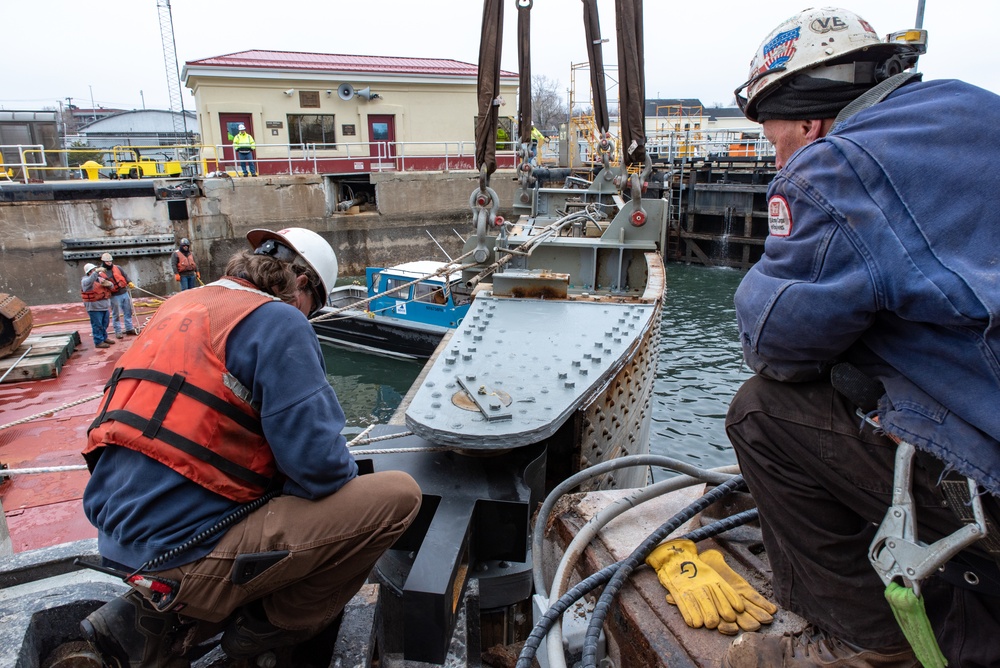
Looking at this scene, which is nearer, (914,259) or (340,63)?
(914,259)

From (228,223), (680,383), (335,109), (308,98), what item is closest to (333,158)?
(335,109)

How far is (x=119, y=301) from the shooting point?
37.1ft

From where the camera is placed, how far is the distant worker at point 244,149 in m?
21.2

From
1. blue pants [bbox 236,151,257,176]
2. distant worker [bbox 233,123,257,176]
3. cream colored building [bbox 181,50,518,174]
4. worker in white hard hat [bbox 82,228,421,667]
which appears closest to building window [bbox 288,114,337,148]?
cream colored building [bbox 181,50,518,174]

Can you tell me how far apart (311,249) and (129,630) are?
1433mm

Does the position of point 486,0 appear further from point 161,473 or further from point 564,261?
point 161,473

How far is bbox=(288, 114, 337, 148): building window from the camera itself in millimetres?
24859

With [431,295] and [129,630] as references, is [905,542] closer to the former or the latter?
[129,630]

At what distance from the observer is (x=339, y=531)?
2.06 meters

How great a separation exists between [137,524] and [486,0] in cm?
686

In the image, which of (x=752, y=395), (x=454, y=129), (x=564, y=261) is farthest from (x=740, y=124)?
(x=752, y=395)

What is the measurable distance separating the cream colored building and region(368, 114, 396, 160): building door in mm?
42

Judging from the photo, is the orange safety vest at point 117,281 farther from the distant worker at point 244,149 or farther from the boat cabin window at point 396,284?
Answer: the distant worker at point 244,149

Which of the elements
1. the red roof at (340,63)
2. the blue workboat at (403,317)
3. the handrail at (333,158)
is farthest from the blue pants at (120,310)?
the red roof at (340,63)
